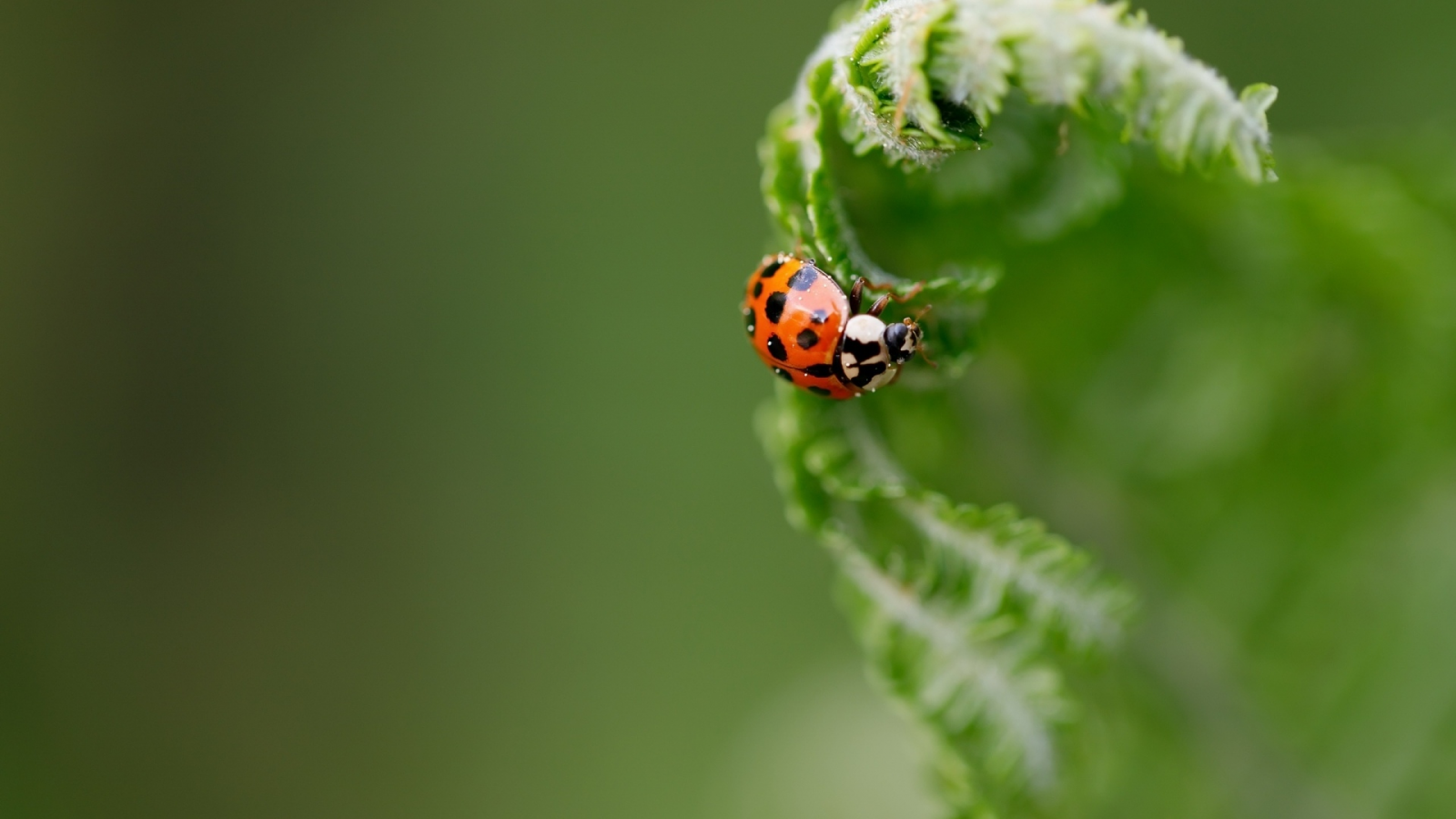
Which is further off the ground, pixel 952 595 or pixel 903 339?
pixel 903 339

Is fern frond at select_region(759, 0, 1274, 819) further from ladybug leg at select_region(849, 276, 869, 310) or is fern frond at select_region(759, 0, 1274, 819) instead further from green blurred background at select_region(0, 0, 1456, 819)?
green blurred background at select_region(0, 0, 1456, 819)

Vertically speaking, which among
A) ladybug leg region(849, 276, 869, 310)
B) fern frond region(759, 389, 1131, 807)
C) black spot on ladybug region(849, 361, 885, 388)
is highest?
ladybug leg region(849, 276, 869, 310)

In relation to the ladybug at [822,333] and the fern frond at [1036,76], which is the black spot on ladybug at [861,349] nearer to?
the ladybug at [822,333]

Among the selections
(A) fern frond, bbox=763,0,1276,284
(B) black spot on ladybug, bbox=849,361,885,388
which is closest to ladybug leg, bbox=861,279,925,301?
(B) black spot on ladybug, bbox=849,361,885,388

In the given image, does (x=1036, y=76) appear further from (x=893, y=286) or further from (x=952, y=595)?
(x=952, y=595)

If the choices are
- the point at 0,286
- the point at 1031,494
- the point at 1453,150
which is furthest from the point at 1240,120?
the point at 0,286

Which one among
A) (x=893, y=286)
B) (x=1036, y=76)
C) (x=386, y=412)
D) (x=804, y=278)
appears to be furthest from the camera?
(x=386, y=412)

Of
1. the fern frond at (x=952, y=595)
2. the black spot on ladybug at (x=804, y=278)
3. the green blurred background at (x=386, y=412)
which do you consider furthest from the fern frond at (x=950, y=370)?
the green blurred background at (x=386, y=412)

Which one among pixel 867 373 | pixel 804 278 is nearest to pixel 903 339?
pixel 867 373
